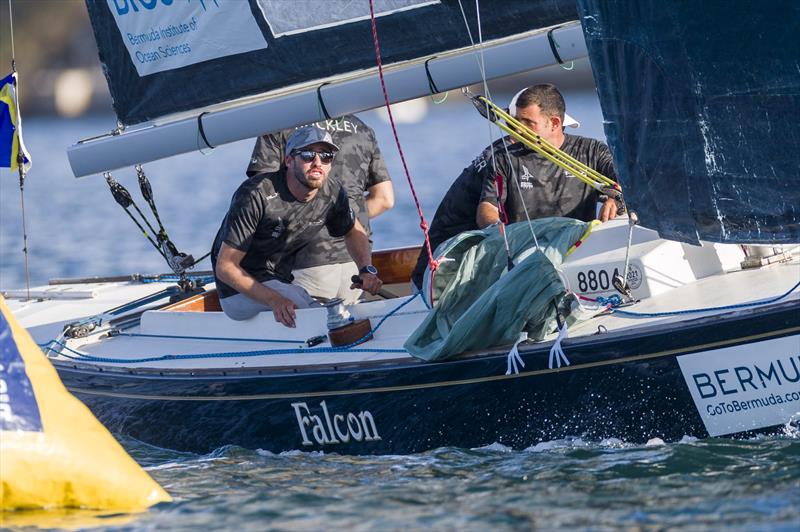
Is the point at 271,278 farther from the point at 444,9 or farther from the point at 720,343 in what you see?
the point at 720,343

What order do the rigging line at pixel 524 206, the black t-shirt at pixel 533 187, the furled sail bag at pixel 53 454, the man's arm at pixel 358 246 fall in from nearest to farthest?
the furled sail bag at pixel 53 454
the rigging line at pixel 524 206
the black t-shirt at pixel 533 187
the man's arm at pixel 358 246

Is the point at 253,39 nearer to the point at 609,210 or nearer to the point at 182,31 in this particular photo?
the point at 182,31

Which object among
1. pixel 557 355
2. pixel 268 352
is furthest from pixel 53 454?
pixel 557 355

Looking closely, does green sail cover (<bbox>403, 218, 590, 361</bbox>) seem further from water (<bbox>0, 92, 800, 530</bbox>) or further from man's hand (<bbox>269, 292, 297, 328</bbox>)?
man's hand (<bbox>269, 292, 297, 328</bbox>)

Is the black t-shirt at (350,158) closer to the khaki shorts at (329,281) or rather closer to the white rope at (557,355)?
the khaki shorts at (329,281)

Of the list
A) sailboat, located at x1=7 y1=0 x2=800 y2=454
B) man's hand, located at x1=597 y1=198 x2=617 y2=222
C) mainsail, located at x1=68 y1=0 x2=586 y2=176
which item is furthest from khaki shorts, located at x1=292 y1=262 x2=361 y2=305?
man's hand, located at x1=597 y1=198 x2=617 y2=222

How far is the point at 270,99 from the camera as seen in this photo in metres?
6.27

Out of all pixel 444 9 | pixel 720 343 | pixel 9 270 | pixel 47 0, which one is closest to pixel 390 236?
pixel 9 270

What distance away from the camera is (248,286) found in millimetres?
6453

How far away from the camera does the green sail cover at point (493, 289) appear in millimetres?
5613

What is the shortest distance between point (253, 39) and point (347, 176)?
4.35 feet

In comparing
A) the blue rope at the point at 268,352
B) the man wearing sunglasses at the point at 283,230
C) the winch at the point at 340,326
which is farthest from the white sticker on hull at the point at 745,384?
the man wearing sunglasses at the point at 283,230

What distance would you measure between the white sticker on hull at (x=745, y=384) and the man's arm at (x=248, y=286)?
1.92 m

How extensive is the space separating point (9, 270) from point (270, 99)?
1019cm
